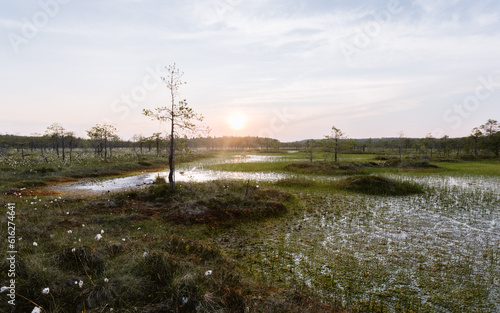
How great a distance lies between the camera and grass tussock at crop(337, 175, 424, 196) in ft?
57.1

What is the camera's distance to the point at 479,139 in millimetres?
63562

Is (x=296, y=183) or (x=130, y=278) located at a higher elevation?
(x=130, y=278)

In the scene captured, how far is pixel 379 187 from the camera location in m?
18.0

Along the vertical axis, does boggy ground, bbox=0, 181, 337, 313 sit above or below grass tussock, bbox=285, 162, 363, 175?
below

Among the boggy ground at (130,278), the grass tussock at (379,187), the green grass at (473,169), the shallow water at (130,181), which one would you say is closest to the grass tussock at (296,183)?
the shallow water at (130,181)

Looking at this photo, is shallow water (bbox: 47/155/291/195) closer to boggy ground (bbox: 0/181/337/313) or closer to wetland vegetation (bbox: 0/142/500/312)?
wetland vegetation (bbox: 0/142/500/312)

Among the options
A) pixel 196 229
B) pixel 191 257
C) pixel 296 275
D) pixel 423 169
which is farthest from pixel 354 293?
pixel 423 169

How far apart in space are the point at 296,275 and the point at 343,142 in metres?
30.8

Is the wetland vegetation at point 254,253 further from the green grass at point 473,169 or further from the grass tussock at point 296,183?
the green grass at point 473,169

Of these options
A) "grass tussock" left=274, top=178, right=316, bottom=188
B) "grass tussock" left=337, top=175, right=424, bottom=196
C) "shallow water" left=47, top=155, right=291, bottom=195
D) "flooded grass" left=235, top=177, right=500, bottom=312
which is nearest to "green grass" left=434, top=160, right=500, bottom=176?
"grass tussock" left=337, top=175, right=424, bottom=196

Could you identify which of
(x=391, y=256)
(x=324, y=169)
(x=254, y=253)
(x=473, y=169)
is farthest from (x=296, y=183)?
(x=473, y=169)

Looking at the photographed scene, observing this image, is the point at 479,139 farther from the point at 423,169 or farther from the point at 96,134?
the point at 96,134

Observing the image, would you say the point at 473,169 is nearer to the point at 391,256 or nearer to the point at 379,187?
the point at 379,187

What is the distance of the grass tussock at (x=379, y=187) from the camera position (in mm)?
17419
